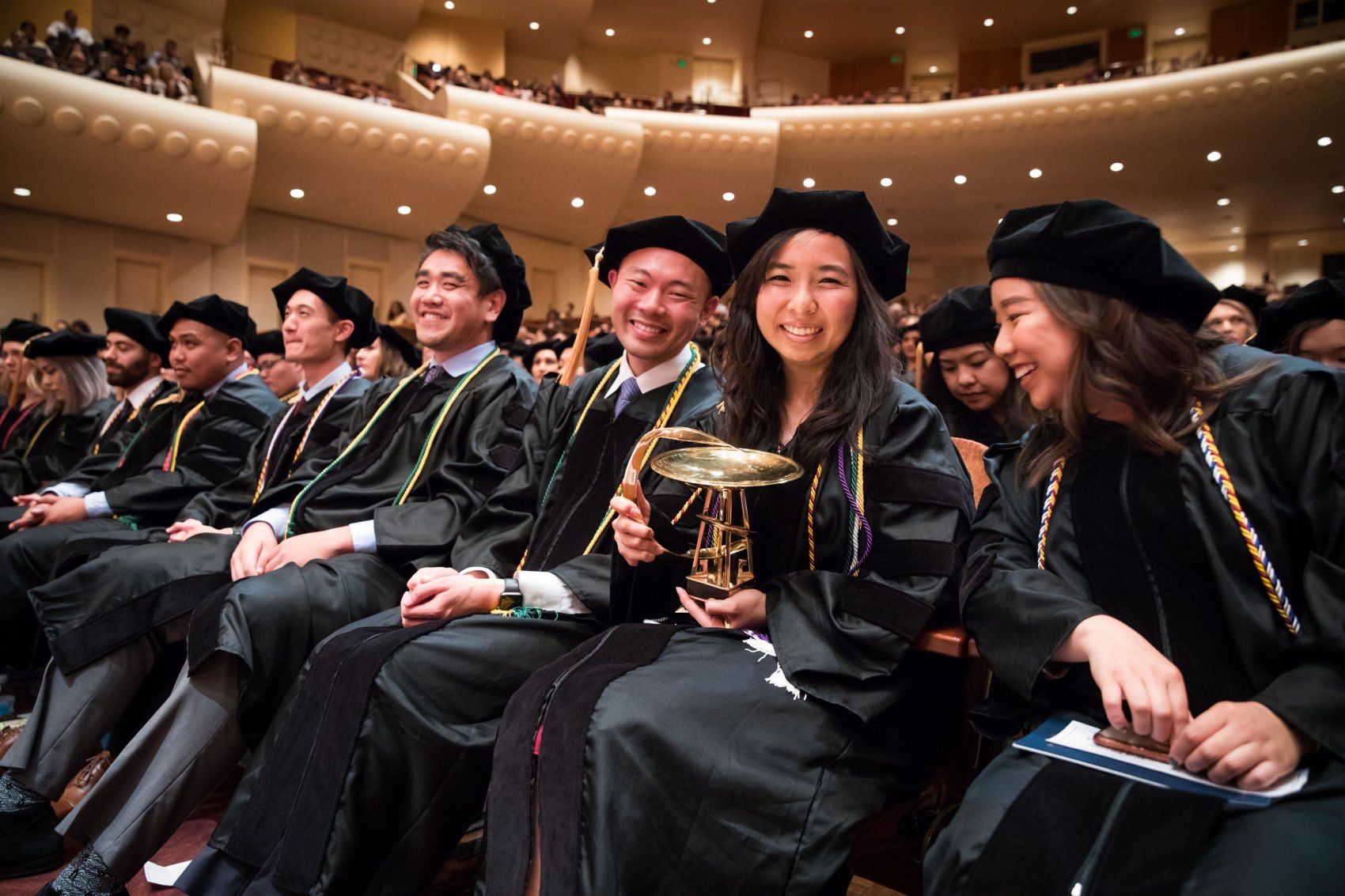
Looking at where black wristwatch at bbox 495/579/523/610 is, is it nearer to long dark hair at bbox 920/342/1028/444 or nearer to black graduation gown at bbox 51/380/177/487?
long dark hair at bbox 920/342/1028/444

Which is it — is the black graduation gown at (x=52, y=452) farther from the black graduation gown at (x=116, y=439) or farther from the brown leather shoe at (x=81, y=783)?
the brown leather shoe at (x=81, y=783)

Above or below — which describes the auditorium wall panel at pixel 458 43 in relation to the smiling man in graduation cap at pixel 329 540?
above

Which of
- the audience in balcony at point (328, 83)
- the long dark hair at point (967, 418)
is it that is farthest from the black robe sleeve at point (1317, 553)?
the audience in balcony at point (328, 83)

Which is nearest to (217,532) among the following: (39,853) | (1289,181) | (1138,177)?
(39,853)

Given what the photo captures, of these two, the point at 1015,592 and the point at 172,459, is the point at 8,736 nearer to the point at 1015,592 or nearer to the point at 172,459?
the point at 172,459

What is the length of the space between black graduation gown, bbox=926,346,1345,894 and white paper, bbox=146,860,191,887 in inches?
81.0

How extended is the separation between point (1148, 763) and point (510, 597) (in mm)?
1526

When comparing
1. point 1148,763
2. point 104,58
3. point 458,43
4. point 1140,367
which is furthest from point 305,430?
point 458,43

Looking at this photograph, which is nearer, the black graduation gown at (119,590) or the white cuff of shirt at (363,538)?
the black graduation gown at (119,590)

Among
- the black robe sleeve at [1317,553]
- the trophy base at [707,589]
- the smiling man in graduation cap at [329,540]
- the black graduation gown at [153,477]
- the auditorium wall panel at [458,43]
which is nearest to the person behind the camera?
the black robe sleeve at [1317,553]

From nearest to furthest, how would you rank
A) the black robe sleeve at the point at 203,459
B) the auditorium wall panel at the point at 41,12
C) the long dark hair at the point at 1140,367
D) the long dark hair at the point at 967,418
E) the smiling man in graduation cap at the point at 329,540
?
the long dark hair at the point at 1140,367, the smiling man in graduation cap at the point at 329,540, the long dark hair at the point at 967,418, the black robe sleeve at the point at 203,459, the auditorium wall panel at the point at 41,12

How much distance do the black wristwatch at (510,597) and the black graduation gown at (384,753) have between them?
0.06 meters

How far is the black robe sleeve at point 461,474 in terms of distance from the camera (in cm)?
293

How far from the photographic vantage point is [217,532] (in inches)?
129
